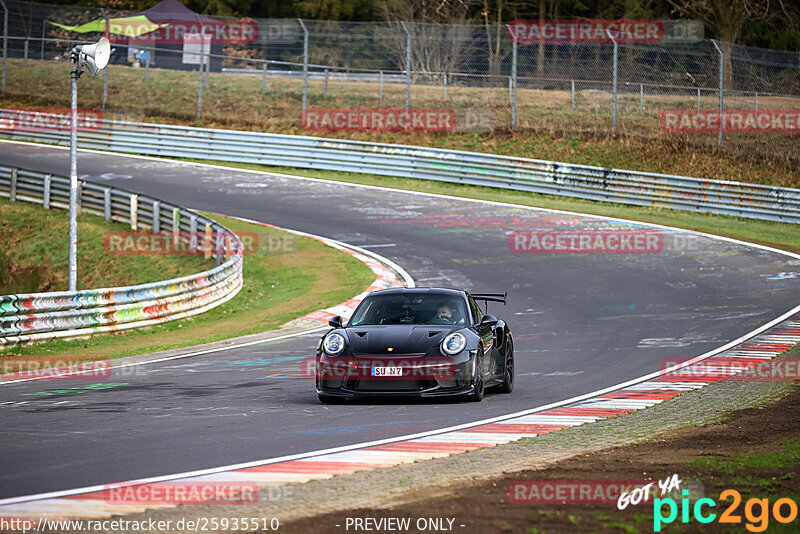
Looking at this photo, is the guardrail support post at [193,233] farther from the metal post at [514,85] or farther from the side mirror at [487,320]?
the side mirror at [487,320]

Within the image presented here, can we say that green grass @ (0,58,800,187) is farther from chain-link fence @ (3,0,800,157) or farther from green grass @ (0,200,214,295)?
green grass @ (0,200,214,295)

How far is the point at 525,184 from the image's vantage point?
3416 cm

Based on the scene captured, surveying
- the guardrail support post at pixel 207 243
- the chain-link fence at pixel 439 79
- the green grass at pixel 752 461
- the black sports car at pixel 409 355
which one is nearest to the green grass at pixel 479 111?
the chain-link fence at pixel 439 79

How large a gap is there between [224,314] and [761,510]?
15927mm

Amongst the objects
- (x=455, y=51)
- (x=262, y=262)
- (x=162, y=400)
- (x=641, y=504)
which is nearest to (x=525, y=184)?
(x=455, y=51)

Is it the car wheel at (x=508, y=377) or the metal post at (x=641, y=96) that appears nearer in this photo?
the car wheel at (x=508, y=377)

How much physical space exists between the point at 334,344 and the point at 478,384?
1.63 metres

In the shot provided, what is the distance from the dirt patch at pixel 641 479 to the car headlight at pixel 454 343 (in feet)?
8.09

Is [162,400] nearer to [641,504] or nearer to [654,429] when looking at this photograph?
[654,429]

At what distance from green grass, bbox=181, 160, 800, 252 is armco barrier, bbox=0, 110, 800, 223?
0.77 ft

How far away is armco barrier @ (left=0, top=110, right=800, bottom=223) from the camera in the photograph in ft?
102

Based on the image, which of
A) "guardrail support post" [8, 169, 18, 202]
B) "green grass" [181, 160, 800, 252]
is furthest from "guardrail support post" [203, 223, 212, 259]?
"green grass" [181, 160, 800, 252]

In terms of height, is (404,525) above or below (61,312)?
above

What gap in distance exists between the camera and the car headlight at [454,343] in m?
10.8
